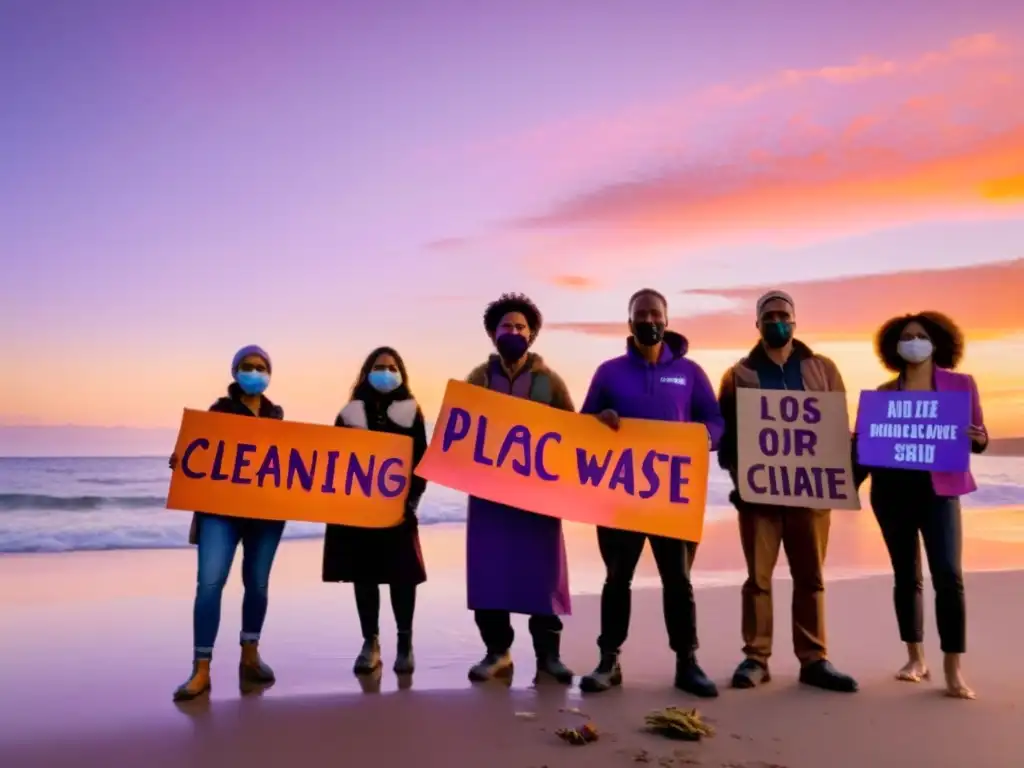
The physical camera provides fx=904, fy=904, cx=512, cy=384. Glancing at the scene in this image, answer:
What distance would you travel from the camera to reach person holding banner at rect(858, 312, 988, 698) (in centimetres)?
477

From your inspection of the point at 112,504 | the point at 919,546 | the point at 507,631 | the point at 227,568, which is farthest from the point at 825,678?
the point at 112,504

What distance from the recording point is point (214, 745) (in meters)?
3.90

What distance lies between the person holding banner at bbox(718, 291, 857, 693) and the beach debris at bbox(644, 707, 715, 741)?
89 centimetres

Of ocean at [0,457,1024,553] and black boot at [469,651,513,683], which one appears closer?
black boot at [469,651,513,683]

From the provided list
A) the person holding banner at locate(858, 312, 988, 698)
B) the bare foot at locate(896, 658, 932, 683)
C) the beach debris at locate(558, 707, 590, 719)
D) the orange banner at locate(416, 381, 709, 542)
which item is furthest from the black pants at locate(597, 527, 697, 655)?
the bare foot at locate(896, 658, 932, 683)

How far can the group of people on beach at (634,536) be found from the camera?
15.8 feet

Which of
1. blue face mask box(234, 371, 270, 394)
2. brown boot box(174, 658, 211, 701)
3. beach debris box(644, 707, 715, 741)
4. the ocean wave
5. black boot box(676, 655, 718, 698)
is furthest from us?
the ocean wave

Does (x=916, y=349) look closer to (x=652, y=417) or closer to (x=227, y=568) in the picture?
(x=652, y=417)

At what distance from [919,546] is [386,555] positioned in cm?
288

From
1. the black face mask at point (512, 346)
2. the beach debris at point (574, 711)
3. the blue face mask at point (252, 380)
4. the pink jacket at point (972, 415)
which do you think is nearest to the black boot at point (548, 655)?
the beach debris at point (574, 711)

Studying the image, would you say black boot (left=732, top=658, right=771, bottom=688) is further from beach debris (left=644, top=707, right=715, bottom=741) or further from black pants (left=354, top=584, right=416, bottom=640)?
black pants (left=354, top=584, right=416, bottom=640)

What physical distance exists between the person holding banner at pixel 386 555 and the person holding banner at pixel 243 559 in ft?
1.29

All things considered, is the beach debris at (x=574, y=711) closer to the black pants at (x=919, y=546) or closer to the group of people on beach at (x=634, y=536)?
the group of people on beach at (x=634, y=536)

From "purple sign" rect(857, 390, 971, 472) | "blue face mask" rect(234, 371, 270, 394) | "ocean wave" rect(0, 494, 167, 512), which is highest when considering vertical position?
"blue face mask" rect(234, 371, 270, 394)
